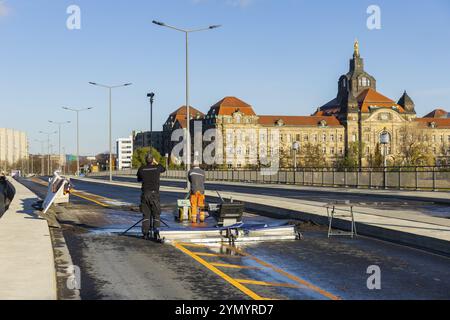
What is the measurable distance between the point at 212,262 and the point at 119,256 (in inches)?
75.3

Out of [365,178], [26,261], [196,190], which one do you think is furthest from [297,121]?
[26,261]

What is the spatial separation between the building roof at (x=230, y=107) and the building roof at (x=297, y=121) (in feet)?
20.3

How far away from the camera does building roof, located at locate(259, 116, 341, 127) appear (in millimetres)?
176250

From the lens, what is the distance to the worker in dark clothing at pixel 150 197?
14.5 metres

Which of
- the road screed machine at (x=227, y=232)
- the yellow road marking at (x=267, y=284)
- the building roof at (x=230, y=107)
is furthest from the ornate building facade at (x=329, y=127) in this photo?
the yellow road marking at (x=267, y=284)

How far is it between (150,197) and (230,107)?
155 metres

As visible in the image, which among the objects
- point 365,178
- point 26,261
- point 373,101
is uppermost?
point 373,101

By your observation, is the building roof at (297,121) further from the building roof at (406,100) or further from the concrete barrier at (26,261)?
the concrete barrier at (26,261)

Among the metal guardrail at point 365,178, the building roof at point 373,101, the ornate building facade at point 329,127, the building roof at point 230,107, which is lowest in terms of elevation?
the metal guardrail at point 365,178

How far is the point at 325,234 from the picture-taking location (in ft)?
51.8

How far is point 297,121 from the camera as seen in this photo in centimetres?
17950

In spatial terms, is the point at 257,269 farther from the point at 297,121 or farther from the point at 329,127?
the point at 329,127
